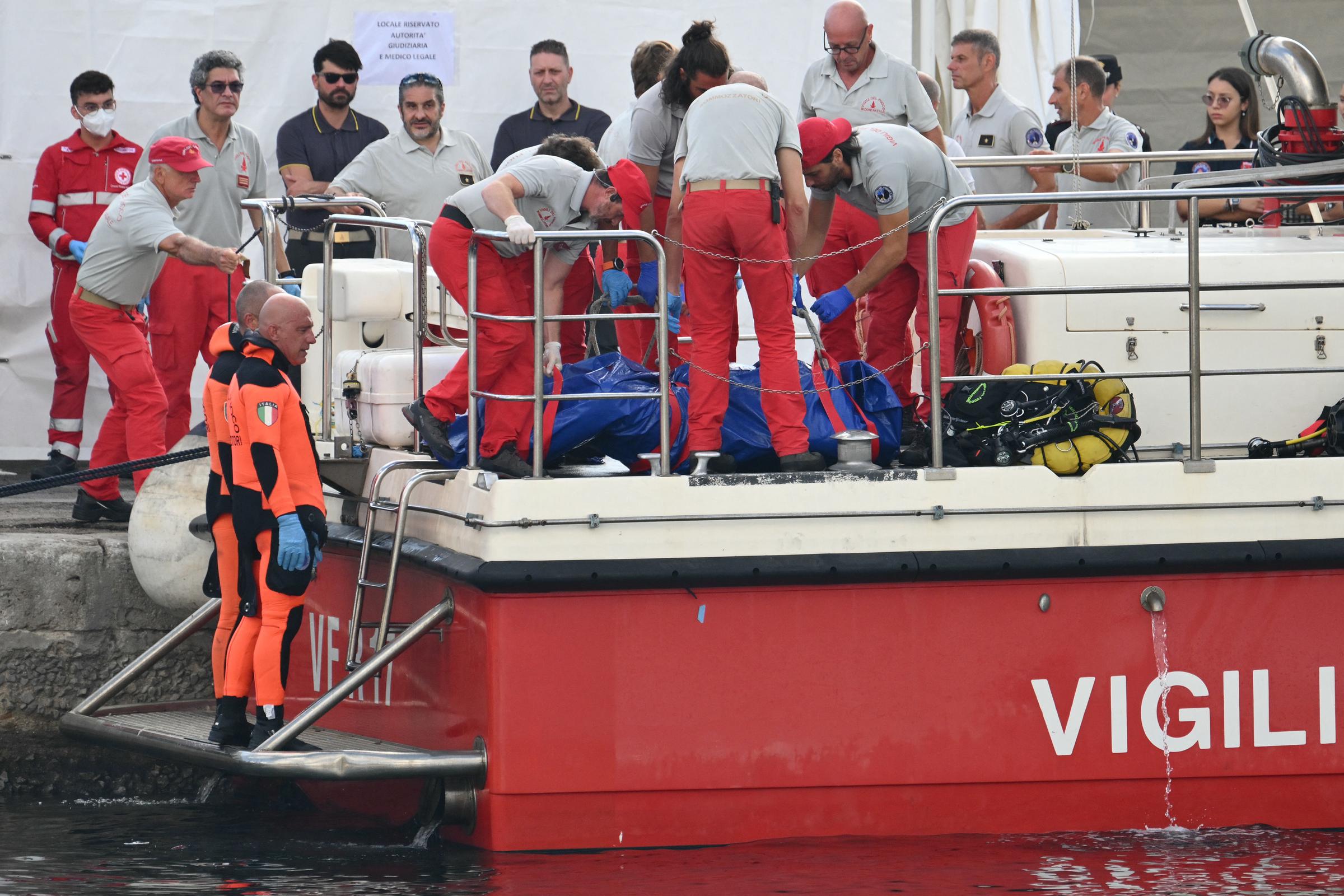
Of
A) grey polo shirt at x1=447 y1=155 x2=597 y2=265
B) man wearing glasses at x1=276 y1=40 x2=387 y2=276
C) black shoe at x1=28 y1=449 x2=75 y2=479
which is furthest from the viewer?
man wearing glasses at x1=276 y1=40 x2=387 y2=276

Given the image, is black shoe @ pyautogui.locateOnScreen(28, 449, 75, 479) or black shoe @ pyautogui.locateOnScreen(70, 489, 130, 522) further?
black shoe @ pyautogui.locateOnScreen(28, 449, 75, 479)

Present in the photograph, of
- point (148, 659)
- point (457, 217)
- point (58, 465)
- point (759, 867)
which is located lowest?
point (759, 867)

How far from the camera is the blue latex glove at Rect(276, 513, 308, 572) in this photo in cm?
536

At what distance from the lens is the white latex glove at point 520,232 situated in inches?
201

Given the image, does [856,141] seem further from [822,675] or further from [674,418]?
[822,675]

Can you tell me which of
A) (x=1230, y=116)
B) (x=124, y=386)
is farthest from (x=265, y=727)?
(x=1230, y=116)

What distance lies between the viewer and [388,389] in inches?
242

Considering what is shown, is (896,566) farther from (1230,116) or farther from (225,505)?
(1230,116)

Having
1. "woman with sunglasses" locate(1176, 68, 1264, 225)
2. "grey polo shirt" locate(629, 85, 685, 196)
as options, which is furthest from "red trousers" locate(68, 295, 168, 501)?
"woman with sunglasses" locate(1176, 68, 1264, 225)

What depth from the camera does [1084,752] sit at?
16.6ft

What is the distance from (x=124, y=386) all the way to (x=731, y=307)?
10.3ft

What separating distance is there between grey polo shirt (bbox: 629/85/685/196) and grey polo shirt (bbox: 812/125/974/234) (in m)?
0.60

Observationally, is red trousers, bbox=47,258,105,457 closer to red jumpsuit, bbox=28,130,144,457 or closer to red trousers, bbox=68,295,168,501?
red jumpsuit, bbox=28,130,144,457

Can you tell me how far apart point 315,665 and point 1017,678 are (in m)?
2.52
